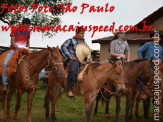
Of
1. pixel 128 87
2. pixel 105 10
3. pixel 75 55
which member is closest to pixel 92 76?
pixel 75 55

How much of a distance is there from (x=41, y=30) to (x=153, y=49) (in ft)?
66.2

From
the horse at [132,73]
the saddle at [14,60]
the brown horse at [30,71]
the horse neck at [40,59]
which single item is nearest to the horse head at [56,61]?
the brown horse at [30,71]

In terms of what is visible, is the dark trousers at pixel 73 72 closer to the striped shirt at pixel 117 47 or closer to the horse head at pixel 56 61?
the horse head at pixel 56 61

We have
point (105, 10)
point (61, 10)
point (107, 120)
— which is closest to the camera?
point (107, 120)

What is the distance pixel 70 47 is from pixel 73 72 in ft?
2.90

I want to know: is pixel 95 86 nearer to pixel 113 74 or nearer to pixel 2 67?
pixel 113 74

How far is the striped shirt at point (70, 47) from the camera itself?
8.72 metres

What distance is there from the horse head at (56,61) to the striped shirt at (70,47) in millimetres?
431

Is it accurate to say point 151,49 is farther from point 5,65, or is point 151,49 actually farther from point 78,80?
point 5,65

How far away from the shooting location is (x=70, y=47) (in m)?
8.89

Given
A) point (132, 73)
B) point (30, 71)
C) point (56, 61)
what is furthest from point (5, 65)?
point (132, 73)

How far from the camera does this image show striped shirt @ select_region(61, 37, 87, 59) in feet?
28.6

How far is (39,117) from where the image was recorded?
10953 millimetres

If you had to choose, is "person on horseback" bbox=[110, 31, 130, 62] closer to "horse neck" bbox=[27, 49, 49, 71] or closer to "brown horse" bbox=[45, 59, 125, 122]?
"brown horse" bbox=[45, 59, 125, 122]
